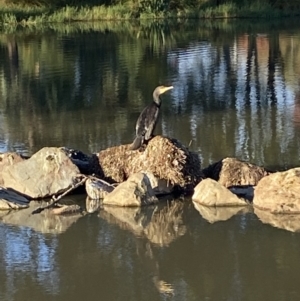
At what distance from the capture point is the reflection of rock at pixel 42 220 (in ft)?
24.2

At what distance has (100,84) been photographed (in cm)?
1714

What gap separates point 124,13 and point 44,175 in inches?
1395

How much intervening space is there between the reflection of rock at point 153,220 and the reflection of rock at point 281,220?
762mm

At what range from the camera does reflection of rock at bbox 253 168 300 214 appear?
Answer: 746cm

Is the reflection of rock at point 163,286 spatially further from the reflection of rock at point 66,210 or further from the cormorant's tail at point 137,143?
the cormorant's tail at point 137,143

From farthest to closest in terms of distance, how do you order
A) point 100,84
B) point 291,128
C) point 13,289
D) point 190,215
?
point 100,84 < point 291,128 < point 190,215 < point 13,289

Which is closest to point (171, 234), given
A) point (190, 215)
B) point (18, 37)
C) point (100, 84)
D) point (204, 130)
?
point (190, 215)

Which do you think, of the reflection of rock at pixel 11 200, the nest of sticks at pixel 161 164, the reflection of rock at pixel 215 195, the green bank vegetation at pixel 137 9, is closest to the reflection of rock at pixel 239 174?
the nest of sticks at pixel 161 164

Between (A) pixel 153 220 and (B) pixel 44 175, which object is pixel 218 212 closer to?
(A) pixel 153 220

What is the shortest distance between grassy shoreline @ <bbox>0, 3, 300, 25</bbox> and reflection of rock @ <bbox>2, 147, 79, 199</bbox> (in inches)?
1294

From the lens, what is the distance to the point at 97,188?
8.23 meters

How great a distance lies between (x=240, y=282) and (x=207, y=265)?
1.40 ft

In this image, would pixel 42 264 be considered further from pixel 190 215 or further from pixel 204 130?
pixel 204 130

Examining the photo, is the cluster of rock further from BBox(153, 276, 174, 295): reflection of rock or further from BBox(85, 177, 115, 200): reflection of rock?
BBox(153, 276, 174, 295): reflection of rock
